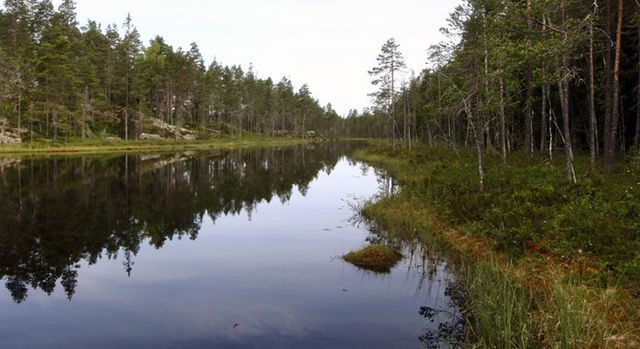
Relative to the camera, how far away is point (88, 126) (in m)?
73.1

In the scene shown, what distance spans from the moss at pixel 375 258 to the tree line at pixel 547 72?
738cm

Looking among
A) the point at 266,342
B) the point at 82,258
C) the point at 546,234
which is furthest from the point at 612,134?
the point at 82,258

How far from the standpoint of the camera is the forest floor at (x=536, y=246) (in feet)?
22.4

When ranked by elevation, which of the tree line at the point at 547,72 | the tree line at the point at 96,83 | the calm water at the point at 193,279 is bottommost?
the calm water at the point at 193,279

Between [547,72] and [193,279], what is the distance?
16917 millimetres

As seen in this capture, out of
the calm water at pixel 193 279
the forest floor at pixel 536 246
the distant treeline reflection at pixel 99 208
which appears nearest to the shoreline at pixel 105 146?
the distant treeline reflection at pixel 99 208

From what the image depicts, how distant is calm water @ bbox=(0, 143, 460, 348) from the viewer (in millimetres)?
8375

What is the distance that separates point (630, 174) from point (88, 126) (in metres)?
79.2

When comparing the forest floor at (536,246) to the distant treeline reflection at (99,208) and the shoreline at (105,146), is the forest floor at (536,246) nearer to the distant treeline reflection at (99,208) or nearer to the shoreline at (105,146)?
the distant treeline reflection at (99,208)

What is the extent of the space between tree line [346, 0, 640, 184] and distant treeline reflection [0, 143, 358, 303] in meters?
13.4

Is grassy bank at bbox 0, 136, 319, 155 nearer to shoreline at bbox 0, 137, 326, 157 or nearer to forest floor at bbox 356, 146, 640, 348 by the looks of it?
shoreline at bbox 0, 137, 326, 157

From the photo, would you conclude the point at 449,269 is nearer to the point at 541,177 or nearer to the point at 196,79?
the point at 541,177

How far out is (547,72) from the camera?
17875 mm

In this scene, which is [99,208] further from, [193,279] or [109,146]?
[109,146]
